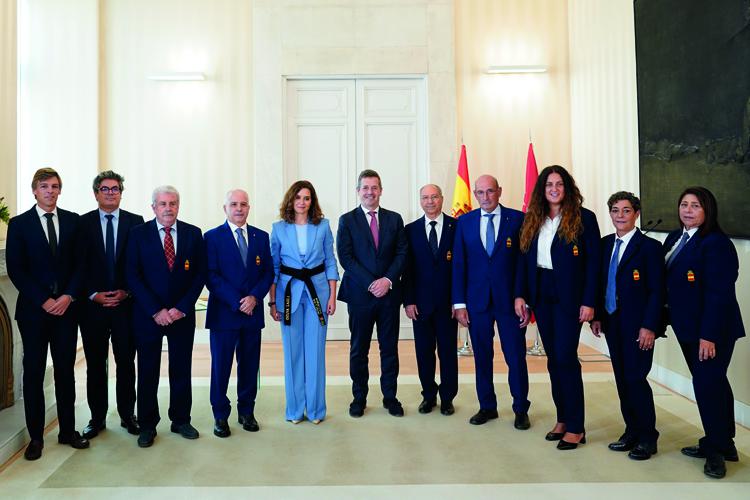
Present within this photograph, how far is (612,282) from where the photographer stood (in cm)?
336

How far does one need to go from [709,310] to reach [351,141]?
4747 mm

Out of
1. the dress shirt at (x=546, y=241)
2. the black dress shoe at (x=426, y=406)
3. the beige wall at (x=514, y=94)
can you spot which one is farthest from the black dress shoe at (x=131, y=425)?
the beige wall at (x=514, y=94)

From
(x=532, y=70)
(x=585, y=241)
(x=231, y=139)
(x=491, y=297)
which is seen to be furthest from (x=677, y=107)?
(x=231, y=139)

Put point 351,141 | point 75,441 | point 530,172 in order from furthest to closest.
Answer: point 351,141 → point 530,172 → point 75,441

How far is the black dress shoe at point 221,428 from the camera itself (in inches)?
144

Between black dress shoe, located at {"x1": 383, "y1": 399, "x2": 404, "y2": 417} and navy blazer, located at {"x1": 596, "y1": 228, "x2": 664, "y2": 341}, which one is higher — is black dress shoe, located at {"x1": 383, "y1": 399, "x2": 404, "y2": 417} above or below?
below

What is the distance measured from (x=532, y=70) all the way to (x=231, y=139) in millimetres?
3624

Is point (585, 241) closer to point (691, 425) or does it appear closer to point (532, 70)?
point (691, 425)

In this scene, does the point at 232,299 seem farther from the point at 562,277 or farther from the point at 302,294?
the point at 562,277

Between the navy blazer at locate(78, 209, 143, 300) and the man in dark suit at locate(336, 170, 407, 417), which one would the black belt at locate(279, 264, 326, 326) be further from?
the navy blazer at locate(78, 209, 143, 300)

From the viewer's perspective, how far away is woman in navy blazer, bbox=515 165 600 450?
3.39 metres

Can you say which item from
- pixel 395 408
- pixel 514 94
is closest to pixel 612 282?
pixel 395 408

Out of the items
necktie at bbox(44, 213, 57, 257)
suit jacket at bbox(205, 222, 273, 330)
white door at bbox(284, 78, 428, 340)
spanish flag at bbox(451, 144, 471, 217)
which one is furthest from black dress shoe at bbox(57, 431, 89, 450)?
spanish flag at bbox(451, 144, 471, 217)

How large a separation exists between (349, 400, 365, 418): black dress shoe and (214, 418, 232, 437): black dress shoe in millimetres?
832
